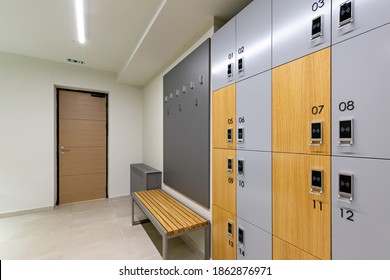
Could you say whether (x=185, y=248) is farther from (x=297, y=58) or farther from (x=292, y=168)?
(x=297, y=58)

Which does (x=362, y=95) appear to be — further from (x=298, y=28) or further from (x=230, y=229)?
(x=230, y=229)

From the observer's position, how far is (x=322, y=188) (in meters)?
1.10

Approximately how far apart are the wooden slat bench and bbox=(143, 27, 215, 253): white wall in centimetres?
15

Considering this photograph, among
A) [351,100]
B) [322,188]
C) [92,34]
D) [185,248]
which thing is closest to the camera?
[351,100]

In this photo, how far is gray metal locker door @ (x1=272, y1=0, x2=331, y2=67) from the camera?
1.09 metres

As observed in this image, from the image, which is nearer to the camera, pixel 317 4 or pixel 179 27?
pixel 317 4

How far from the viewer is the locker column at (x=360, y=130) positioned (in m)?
0.88

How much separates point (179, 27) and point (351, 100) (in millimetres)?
2065

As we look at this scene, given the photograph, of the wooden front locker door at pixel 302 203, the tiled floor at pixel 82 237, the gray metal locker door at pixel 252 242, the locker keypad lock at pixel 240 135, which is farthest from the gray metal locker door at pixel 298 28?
the tiled floor at pixel 82 237

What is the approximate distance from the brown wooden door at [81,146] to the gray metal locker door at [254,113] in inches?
150

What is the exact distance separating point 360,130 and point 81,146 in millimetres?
4803

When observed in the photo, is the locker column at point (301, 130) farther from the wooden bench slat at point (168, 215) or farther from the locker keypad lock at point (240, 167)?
the wooden bench slat at point (168, 215)

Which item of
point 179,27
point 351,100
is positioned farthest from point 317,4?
point 179,27

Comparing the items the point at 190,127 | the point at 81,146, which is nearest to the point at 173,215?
the point at 190,127
